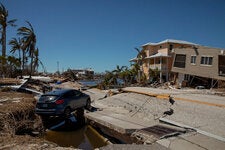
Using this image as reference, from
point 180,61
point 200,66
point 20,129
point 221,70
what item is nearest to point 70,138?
point 20,129

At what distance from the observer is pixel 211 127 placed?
934cm

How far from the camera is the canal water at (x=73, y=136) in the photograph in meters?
10.1

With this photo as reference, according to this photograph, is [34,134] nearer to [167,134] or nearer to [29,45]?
[167,134]

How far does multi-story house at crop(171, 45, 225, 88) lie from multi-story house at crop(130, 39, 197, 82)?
415cm

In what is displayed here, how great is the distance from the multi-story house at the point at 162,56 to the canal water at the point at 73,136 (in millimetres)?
28775

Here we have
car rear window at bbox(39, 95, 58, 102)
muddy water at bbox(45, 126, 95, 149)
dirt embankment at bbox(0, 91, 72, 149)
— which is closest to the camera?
dirt embankment at bbox(0, 91, 72, 149)

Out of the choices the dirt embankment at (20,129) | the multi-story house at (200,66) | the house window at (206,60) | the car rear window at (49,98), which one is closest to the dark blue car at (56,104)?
the car rear window at (49,98)

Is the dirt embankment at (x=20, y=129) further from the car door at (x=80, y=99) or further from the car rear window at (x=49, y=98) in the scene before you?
the car door at (x=80, y=99)

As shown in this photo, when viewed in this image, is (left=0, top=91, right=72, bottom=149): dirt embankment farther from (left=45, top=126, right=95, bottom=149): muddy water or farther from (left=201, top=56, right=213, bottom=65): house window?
(left=201, top=56, right=213, bottom=65): house window

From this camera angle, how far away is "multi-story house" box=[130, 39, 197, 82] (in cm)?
3902

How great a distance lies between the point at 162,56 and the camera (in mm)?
38188

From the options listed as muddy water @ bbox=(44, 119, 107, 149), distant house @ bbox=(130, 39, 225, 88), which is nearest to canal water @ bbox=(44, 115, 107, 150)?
muddy water @ bbox=(44, 119, 107, 149)

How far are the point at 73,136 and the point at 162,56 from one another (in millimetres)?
30310

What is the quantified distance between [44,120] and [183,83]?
25.0 meters
